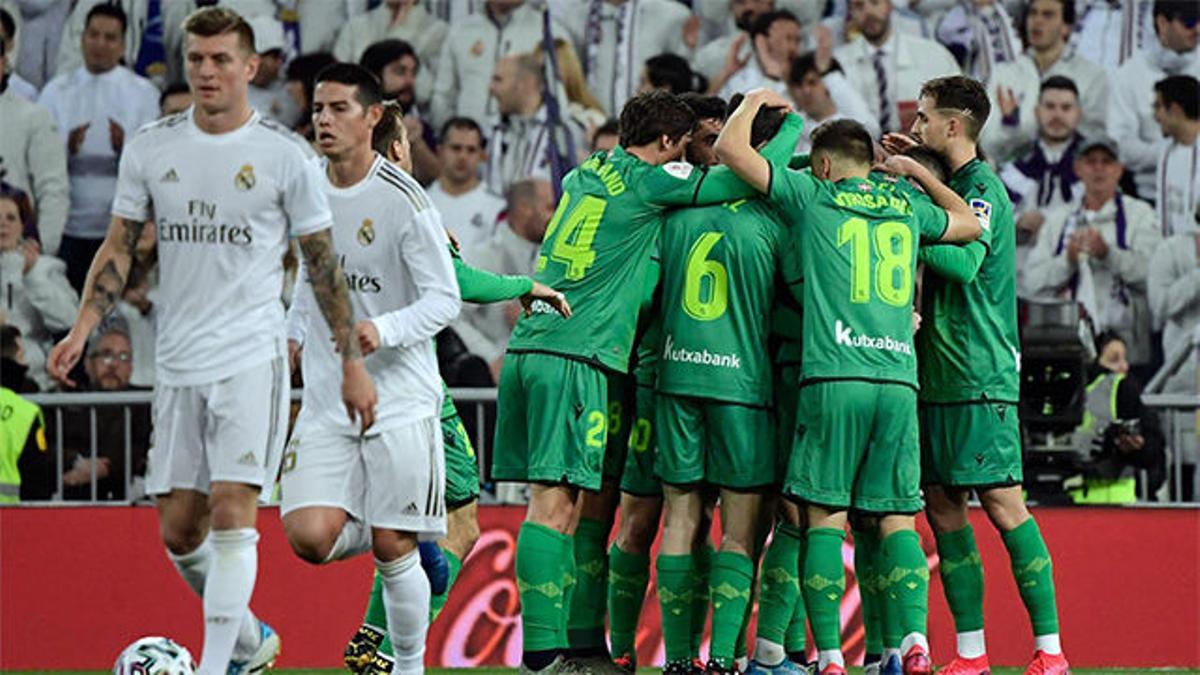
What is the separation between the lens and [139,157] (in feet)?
23.2

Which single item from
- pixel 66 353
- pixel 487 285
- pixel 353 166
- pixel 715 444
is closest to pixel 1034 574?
pixel 715 444

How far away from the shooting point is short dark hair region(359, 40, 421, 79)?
14727mm

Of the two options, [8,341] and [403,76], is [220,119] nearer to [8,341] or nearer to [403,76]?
[8,341]

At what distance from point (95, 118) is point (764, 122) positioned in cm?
729

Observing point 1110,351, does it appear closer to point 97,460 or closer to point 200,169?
point 97,460

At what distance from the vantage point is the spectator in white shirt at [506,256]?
45.9 feet

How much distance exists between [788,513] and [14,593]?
198 inches

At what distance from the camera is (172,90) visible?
14617 millimetres

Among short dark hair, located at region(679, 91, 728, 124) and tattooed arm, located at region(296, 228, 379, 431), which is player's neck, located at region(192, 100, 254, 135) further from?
short dark hair, located at region(679, 91, 728, 124)

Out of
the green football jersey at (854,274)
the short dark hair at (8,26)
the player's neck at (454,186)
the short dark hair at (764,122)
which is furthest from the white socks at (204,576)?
the short dark hair at (8,26)

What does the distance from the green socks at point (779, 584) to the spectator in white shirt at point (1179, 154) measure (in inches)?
259

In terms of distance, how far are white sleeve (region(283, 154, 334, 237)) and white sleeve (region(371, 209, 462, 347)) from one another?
37 centimetres

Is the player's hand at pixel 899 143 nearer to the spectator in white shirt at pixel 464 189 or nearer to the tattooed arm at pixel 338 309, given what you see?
the tattooed arm at pixel 338 309

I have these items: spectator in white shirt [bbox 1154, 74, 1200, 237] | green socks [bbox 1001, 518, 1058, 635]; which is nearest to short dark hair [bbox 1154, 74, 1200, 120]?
spectator in white shirt [bbox 1154, 74, 1200, 237]
